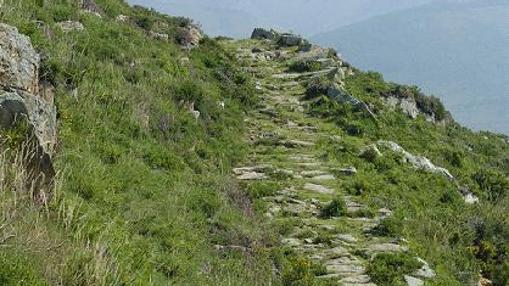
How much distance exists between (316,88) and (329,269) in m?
16.0

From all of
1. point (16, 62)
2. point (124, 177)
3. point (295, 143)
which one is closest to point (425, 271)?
point (124, 177)

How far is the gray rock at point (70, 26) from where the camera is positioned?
53.9 feet

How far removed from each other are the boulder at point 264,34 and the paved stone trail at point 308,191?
1761cm

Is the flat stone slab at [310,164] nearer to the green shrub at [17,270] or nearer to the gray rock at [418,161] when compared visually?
the gray rock at [418,161]

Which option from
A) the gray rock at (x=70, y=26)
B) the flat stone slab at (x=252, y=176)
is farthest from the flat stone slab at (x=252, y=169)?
the gray rock at (x=70, y=26)

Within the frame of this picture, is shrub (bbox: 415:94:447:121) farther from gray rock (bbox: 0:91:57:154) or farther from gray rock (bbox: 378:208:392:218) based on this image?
gray rock (bbox: 0:91:57:154)

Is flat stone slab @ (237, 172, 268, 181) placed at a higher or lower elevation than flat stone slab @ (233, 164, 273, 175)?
lower

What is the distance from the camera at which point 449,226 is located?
50.5ft

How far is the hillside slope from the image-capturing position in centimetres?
757

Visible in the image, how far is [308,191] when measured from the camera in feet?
52.0

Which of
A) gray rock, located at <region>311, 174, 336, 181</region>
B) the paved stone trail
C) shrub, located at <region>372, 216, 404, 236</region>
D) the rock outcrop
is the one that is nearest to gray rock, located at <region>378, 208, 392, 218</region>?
A: the paved stone trail

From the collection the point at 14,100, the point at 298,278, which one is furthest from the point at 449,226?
the point at 14,100

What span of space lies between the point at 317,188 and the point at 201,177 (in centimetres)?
350

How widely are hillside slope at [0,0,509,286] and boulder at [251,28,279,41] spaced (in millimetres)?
17705
